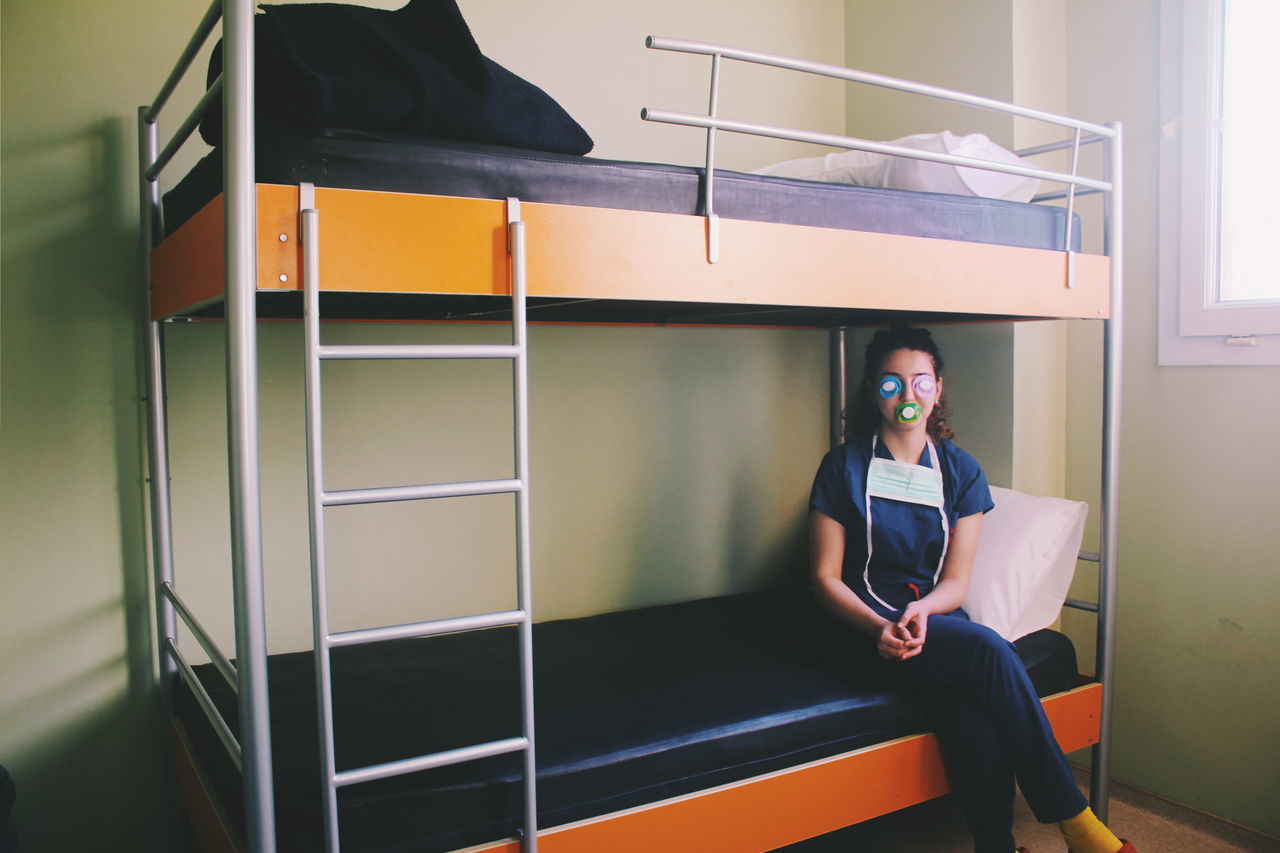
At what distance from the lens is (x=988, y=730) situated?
1.85 metres

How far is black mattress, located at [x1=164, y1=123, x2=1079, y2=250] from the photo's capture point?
1.30 m

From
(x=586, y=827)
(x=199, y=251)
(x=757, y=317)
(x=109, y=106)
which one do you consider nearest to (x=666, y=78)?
(x=757, y=317)

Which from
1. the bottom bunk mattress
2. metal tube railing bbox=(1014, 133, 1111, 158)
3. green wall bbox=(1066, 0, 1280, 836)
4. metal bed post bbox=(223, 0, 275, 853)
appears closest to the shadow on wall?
the bottom bunk mattress

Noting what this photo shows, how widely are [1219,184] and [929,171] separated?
96 cm

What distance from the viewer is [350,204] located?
1.28m

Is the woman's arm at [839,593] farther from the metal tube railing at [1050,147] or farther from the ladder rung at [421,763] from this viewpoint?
the metal tube railing at [1050,147]

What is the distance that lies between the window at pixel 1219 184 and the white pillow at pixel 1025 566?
1.97 ft

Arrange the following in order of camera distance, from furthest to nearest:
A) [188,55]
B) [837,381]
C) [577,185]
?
[837,381] → [188,55] → [577,185]

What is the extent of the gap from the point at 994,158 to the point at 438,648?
1866 millimetres

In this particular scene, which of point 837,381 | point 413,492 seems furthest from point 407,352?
point 837,381

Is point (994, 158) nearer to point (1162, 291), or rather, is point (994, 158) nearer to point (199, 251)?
point (1162, 291)

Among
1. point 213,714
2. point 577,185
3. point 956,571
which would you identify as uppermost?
point 577,185

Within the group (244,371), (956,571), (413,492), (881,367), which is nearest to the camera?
(244,371)

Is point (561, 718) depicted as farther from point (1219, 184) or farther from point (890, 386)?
point (1219, 184)
